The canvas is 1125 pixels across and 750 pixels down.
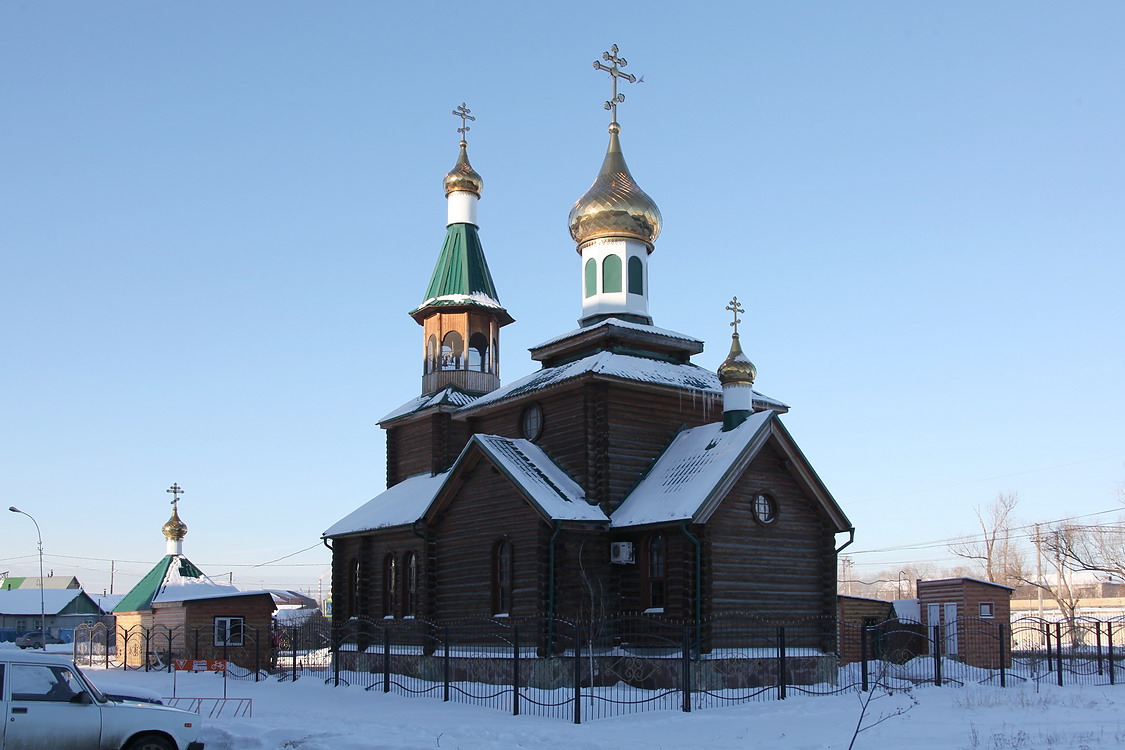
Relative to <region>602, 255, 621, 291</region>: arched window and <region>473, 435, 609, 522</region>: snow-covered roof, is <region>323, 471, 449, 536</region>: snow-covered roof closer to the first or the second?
<region>473, 435, 609, 522</region>: snow-covered roof

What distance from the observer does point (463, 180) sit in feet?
118

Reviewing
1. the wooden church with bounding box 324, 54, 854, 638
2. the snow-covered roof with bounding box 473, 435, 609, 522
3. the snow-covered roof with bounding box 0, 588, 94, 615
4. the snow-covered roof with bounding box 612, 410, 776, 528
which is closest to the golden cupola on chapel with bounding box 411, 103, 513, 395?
the wooden church with bounding box 324, 54, 854, 638

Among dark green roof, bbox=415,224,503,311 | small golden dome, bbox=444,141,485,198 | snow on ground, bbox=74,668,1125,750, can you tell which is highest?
small golden dome, bbox=444,141,485,198

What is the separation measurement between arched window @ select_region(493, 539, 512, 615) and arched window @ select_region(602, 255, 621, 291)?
24.3ft

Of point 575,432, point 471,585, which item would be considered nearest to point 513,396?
point 575,432

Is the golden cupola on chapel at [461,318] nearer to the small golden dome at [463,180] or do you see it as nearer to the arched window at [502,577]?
the small golden dome at [463,180]

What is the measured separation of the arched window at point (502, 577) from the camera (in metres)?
23.8

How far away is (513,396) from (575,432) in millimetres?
2157

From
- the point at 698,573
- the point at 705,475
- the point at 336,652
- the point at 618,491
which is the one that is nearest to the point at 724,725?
the point at 698,573

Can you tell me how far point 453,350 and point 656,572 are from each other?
44.2 ft

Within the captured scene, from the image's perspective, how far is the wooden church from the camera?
22.5 m

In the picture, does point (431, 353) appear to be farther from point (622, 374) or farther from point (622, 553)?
point (622, 553)

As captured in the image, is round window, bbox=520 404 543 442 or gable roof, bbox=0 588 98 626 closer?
round window, bbox=520 404 543 442

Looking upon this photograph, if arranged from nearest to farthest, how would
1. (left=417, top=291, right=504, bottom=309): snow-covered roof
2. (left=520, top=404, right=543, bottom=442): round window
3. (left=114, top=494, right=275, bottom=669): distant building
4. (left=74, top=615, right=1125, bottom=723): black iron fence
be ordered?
(left=74, top=615, right=1125, bottom=723): black iron fence → (left=520, top=404, right=543, bottom=442): round window → (left=417, top=291, right=504, bottom=309): snow-covered roof → (left=114, top=494, right=275, bottom=669): distant building
